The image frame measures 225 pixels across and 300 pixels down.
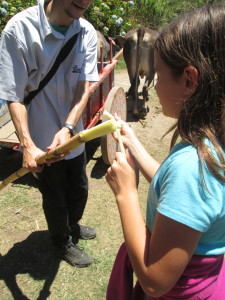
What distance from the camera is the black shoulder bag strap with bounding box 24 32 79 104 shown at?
6.55 feet

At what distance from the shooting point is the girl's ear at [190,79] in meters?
0.98

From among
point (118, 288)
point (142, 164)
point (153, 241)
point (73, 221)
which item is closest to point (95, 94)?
point (73, 221)

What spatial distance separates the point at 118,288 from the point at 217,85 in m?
0.96

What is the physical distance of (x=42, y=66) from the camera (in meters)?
1.92

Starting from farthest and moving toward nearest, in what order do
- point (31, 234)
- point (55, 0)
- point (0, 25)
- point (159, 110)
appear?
point (159, 110) < point (0, 25) < point (31, 234) < point (55, 0)

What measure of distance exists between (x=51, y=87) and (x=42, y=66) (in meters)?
0.16

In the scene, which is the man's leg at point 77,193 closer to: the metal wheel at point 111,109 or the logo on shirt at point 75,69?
the logo on shirt at point 75,69

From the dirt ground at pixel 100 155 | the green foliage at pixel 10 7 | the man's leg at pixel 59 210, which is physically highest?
the green foliage at pixel 10 7

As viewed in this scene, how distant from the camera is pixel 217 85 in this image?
986mm

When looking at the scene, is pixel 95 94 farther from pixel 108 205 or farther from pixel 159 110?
pixel 159 110

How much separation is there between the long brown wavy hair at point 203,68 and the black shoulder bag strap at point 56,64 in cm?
108

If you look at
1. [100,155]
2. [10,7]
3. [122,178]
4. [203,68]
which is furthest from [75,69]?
[10,7]

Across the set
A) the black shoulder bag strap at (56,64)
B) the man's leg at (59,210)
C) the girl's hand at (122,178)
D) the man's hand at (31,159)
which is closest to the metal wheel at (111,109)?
the man's leg at (59,210)

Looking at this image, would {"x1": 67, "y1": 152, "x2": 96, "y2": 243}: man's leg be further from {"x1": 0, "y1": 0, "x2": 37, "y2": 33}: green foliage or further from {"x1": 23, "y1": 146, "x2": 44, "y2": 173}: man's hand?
{"x1": 0, "y1": 0, "x2": 37, "y2": 33}: green foliage
